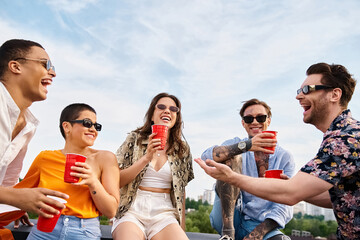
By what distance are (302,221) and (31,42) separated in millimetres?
91350

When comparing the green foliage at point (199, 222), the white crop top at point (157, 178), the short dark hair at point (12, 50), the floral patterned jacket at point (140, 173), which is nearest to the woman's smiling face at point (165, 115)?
the floral patterned jacket at point (140, 173)

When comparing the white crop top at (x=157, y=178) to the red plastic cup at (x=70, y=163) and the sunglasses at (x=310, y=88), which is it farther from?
the sunglasses at (x=310, y=88)

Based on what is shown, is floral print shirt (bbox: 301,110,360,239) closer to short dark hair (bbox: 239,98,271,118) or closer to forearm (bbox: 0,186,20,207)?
short dark hair (bbox: 239,98,271,118)

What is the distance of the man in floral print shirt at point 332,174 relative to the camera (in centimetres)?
321

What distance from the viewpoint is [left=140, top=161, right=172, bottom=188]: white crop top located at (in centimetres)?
478

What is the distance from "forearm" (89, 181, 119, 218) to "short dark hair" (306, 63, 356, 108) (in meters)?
2.81

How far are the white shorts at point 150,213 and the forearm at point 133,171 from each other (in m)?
0.26

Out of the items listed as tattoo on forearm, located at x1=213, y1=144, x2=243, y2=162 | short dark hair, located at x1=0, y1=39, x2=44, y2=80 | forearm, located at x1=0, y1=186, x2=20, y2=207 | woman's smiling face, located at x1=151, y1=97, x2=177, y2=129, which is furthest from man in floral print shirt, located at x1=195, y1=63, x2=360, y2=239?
short dark hair, located at x1=0, y1=39, x2=44, y2=80

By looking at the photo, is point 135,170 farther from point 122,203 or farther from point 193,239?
point 193,239

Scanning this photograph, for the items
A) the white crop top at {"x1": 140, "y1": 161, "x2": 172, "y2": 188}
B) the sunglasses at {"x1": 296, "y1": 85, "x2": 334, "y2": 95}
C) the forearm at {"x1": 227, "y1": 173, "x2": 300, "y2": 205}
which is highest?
the sunglasses at {"x1": 296, "y1": 85, "x2": 334, "y2": 95}

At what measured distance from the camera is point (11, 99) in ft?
11.3

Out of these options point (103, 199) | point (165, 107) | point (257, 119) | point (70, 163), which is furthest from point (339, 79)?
point (70, 163)

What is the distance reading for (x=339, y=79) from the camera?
399 centimetres

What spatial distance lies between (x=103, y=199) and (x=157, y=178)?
121 cm
